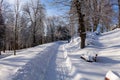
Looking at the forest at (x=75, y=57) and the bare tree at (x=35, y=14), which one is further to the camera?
the bare tree at (x=35, y=14)

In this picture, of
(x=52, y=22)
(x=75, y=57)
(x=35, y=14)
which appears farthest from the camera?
(x=52, y=22)

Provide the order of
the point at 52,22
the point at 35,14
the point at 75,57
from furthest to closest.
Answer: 1. the point at 52,22
2. the point at 35,14
3. the point at 75,57

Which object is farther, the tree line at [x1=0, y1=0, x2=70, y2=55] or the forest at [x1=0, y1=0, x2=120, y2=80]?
the tree line at [x1=0, y1=0, x2=70, y2=55]

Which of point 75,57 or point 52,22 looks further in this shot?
point 52,22

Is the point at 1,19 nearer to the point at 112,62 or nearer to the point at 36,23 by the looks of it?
the point at 36,23

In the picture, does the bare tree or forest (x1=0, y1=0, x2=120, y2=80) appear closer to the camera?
forest (x1=0, y1=0, x2=120, y2=80)

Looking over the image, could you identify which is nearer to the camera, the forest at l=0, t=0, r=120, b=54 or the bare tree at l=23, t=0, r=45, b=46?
the forest at l=0, t=0, r=120, b=54

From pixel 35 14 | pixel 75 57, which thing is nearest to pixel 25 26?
pixel 35 14

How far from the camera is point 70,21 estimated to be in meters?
23.7

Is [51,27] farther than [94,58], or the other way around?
[51,27]

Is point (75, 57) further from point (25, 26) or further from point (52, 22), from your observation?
point (52, 22)

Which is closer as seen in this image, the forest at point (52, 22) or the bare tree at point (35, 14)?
the forest at point (52, 22)

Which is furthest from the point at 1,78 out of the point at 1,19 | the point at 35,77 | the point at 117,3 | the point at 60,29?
the point at 60,29

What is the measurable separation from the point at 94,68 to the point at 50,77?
247cm
